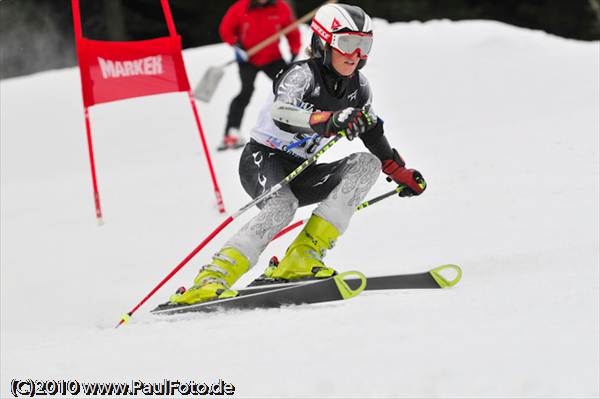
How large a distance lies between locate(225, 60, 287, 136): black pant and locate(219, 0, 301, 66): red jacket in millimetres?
59

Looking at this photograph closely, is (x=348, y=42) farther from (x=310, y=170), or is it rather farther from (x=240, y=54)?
(x=240, y=54)

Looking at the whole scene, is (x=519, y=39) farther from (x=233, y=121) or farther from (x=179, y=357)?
(x=179, y=357)

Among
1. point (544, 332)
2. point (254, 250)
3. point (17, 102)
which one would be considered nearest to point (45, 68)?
point (17, 102)

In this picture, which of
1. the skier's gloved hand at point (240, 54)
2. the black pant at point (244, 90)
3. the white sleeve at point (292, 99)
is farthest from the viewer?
the skier's gloved hand at point (240, 54)

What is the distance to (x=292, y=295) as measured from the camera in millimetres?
4055

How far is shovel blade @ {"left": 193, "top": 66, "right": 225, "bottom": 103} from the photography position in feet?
33.4

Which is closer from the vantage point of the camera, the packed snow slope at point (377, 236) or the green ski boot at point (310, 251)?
the packed snow slope at point (377, 236)

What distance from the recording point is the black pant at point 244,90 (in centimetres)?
893

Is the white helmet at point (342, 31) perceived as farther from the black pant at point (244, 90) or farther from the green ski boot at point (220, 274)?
the black pant at point (244, 90)

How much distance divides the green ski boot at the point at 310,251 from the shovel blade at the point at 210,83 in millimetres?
6142

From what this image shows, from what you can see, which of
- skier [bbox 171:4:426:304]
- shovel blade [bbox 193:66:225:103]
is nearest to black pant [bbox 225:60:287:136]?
shovel blade [bbox 193:66:225:103]

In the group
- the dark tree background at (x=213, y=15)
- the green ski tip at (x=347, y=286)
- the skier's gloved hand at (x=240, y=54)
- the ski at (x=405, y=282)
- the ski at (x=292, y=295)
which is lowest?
the dark tree background at (x=213, y=15)

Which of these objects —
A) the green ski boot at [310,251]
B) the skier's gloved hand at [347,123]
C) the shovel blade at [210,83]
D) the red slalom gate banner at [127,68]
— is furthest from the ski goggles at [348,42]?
the shovel blade at [210,83]

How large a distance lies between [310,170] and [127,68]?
9.58 feet
